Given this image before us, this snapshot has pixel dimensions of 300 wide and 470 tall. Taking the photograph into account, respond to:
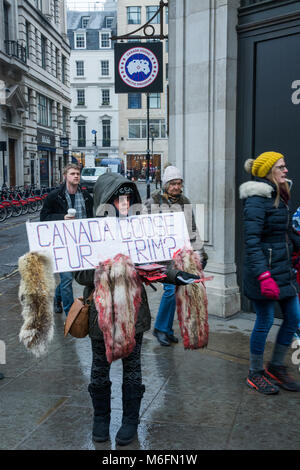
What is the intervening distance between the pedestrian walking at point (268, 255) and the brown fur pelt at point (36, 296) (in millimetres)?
1607

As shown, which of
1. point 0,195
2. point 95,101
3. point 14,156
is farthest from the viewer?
point 95,101

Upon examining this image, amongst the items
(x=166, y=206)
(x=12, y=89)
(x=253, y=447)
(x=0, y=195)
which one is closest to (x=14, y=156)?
(x=12, y=89)

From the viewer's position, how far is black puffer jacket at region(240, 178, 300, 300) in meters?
3.80

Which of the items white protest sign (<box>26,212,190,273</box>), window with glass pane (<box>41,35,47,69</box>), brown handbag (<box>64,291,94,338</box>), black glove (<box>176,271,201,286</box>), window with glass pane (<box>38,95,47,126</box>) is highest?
window with glass pane (<box>41,35,47,69</box>)

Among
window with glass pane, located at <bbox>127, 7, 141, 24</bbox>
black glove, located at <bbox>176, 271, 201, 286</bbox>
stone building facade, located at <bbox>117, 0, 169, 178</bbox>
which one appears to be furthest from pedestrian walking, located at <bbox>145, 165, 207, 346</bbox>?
window with glass pane, located at <bbox>127, 7, 141, 24</bbox>

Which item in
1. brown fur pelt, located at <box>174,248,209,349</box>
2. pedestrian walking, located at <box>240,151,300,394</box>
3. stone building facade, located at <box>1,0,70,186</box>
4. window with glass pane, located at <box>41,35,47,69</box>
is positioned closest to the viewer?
brown fur pelt, located at <box>174,248,209,349</box>

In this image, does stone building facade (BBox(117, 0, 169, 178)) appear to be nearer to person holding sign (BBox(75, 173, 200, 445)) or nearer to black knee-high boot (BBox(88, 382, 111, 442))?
person holding sign (BBox(75, 173, 200, 445))

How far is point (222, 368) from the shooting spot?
15.1 ft

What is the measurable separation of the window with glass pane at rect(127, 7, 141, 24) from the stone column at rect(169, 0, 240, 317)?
178 feet

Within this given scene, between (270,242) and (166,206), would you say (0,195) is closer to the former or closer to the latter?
(166,206)

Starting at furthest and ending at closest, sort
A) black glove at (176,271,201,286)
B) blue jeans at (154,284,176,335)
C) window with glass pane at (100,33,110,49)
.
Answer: window with glass pane at (100,33,110,49) < blue jeans at (154,284,176,335) < black glove at (176,271,201,286)

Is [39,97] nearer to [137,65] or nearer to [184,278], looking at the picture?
[137,65]

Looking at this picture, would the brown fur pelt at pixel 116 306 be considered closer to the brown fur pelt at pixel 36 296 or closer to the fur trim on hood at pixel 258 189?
the brown fur pelt at pixel 36 296
